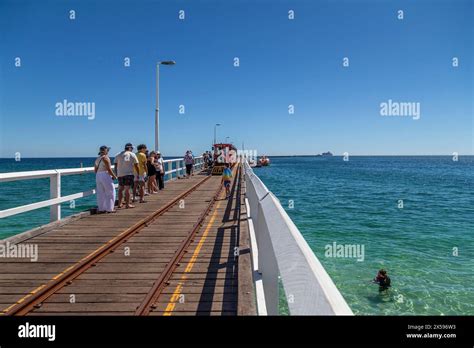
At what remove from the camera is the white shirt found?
34.9 feet

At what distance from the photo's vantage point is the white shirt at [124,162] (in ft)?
34.9

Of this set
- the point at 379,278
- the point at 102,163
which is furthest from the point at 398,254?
the point at 102,163

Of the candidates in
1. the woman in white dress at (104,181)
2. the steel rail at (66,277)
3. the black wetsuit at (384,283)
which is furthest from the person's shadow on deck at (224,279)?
the black wetsuit at (384,283)

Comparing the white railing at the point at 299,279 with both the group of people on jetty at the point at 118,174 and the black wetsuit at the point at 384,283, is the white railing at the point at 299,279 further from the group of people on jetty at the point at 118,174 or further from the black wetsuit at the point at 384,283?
the black wetsuit at the point at 384,283

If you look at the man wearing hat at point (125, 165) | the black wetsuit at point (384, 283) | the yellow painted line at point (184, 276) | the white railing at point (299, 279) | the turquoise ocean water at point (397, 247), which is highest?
the man wearing hat at point (125, 165)

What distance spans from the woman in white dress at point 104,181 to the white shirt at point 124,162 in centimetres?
74

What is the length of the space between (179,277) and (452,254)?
15.0 meters

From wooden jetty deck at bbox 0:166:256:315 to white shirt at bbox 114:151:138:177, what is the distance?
2096mm

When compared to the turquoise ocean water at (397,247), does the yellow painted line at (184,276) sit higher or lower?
higher

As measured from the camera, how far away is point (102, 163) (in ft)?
31.5

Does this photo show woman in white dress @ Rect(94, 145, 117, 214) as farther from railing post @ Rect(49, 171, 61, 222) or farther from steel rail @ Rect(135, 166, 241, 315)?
steel rail @ Rect(135, 166, 241, 315)

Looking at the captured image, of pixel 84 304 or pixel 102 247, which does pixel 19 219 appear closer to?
pixel 102 247

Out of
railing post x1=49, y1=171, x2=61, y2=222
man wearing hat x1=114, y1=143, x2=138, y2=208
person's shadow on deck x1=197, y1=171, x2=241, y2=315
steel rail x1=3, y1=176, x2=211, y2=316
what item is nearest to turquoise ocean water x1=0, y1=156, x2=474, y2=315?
person's shadow on deck x1=197, y1=171, x2=241, y2=315
